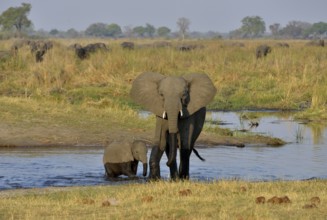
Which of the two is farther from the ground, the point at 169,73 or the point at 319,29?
the point at 169,73

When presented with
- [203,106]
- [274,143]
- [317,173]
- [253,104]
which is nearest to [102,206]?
[203,106]

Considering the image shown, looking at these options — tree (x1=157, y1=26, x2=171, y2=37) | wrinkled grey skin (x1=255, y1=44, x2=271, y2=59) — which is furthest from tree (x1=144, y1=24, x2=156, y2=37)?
wrinkled grey skin (x1=255, y1=44, x2=271, y2=59)

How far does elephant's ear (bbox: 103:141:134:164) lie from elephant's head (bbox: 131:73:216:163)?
1.32 meters

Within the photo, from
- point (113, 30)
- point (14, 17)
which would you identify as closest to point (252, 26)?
point (113, 30)

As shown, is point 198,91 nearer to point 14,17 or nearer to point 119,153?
point 119,153

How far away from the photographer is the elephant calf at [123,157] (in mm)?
14562

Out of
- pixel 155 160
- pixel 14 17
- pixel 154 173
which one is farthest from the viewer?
pixel 14 17

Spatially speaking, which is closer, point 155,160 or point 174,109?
point 174,109

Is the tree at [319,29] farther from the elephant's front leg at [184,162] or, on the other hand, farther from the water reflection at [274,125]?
the elephant's front leg at [184,162]

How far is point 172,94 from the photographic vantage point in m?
12.8

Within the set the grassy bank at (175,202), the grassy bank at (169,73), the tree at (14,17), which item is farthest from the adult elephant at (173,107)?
the tree at (14,17)

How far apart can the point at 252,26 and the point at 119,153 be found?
444 ft

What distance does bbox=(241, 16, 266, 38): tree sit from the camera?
148 m

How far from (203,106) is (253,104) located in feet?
50.6
